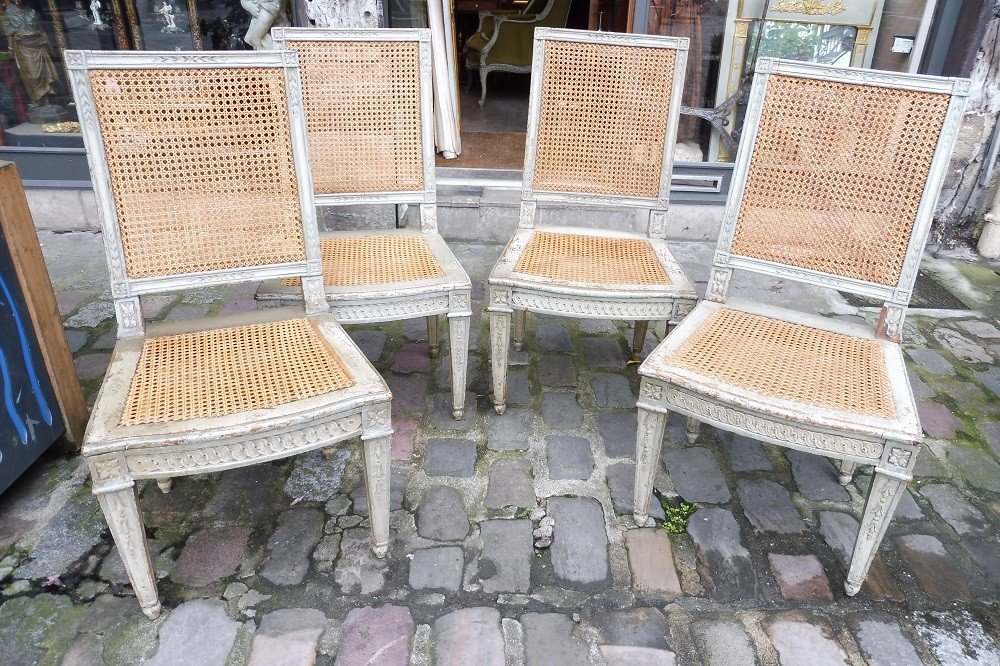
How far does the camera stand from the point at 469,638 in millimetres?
1898

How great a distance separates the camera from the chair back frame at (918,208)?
6.93 feet

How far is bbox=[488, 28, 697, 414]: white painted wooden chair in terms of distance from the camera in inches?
107

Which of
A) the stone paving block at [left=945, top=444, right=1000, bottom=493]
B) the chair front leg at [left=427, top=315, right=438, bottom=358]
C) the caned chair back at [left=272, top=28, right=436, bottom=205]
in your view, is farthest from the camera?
the chair front leg at [left=427, top=315, right=438, bottom=358]

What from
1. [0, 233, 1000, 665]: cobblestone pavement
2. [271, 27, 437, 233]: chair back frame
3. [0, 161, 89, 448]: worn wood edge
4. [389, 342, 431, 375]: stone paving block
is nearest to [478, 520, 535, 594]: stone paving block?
[0, 233, 1000, 665]: cobblestone pavement

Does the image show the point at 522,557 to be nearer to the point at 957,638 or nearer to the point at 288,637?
the point at 288,637

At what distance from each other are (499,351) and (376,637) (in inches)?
47.9

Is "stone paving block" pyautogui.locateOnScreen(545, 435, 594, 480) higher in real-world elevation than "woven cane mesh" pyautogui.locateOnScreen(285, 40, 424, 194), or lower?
lower

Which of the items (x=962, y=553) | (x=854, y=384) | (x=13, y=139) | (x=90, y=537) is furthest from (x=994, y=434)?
(x=13, y=139)

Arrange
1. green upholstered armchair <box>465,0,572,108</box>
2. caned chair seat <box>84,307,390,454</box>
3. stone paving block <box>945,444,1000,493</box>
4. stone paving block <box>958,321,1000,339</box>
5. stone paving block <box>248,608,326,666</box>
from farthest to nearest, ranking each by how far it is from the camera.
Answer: green upholstered armchair <box>465,0,572,108</box> < stone paving block <box>958,321,1000,339</box> < stone paving block <box>945,444,1000,493</box> < stone paving block <box>248,608,326,666</box> < caned chair seat <box>84,307,390,454</box>

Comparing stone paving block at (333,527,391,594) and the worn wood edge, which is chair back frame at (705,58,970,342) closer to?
stone paving block at (333,527,391,594)

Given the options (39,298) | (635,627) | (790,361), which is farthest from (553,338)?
(39,298)

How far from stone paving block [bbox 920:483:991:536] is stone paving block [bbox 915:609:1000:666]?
1.43ft

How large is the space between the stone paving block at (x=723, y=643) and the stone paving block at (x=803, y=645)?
3.4 inches

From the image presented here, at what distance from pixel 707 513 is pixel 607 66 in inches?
77.3
